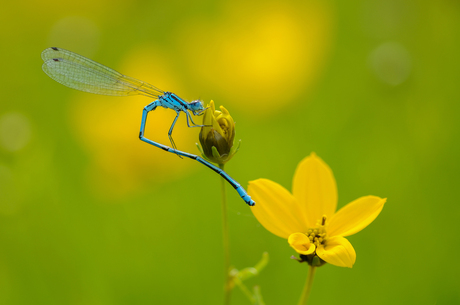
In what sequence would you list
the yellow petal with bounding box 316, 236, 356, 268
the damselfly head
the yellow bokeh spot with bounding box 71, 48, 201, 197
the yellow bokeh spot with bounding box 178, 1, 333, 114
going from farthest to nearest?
the yellow bokeh spot with bounding box 178, 1, 333, 114, the yellow bokeh spot with bounding box 71, 48, 201, 197, the damselfly head, the yellow petal with bounding box 316, 236, 356, 268

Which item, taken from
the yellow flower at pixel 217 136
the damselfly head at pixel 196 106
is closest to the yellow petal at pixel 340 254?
the yellow flower at pixel 217 136

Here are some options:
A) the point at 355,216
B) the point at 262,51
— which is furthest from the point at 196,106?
the point at 262,51

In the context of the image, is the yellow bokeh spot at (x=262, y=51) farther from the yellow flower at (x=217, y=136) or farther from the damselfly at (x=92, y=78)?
the yellow flower at (x=217, y=136)

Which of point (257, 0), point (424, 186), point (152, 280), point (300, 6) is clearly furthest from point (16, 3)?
point (424, 186)

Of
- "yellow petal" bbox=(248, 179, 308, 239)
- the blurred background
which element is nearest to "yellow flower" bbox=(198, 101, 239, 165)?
"yellow petal" bbox=(248, 179, 308, 239)

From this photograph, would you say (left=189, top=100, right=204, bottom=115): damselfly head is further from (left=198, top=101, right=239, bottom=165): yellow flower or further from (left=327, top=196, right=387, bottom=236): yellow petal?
(left=327, top=196, right=387, bottom=236): yellow petal

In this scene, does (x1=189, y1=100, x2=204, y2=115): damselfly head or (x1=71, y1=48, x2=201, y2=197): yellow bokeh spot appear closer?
(x1=189, y1=100, x2=204, y2=115): damselfly head
